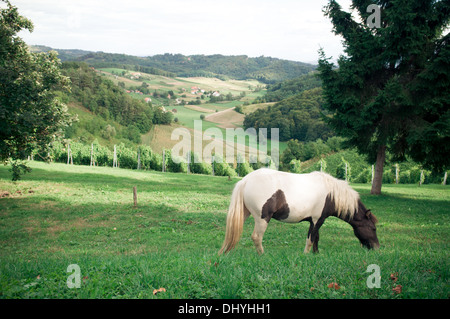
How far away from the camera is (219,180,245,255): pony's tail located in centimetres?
664

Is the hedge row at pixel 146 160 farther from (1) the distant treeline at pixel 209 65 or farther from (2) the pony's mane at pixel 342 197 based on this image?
(1) the distant treeline at pixel 209 65

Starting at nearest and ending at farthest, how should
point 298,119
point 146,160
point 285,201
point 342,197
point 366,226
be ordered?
1. point 285,201
2. point 342,197
3. point 366,226
4. point 146,160
5. point 298,119

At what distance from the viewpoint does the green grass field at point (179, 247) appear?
11.8ft

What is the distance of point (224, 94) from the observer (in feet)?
351

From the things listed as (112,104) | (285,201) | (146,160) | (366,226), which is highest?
(112,104)

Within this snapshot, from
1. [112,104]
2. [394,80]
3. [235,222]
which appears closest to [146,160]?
[394,80]

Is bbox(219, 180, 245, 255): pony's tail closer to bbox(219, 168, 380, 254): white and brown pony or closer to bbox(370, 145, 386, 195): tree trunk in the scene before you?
bbox(219, 168, 380, 254): white and brown pony

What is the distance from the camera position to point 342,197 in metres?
7.11

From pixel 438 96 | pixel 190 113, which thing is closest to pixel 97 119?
pixel 190 113

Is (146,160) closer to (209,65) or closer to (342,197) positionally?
(342,197)

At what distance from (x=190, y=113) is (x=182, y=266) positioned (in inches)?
3291

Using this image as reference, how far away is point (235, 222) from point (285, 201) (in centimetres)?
127

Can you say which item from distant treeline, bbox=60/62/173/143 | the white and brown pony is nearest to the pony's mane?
the white and brown pony
